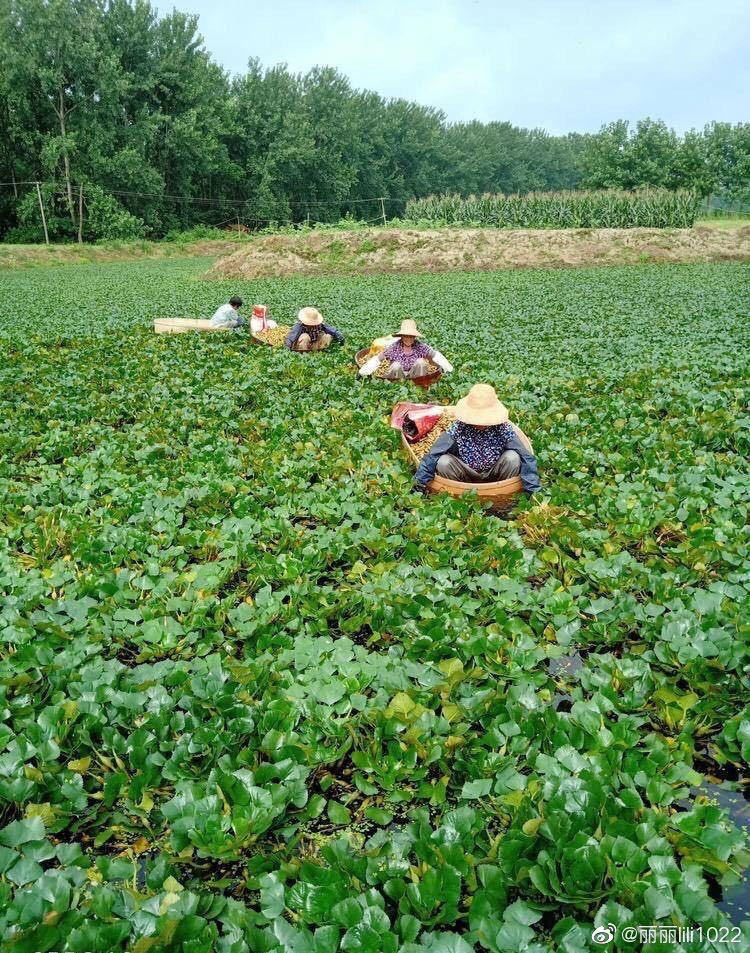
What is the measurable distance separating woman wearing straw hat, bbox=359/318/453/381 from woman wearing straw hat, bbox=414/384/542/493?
2.72m

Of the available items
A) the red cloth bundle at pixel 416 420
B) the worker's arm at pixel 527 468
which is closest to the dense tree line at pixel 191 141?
the red cloth bundle at pixel 416 420

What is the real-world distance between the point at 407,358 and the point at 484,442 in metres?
3.03

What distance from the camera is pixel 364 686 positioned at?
8.42ft

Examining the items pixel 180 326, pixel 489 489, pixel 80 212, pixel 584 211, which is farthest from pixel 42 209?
pixel 489 489

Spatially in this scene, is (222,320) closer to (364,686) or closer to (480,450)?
(480,450)

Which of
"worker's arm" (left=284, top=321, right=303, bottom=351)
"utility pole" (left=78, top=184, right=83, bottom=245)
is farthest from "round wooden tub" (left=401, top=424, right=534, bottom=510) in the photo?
"utility pole" (left=78, top=184, right=83, bottom=245)

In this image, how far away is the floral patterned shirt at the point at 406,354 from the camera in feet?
24.3

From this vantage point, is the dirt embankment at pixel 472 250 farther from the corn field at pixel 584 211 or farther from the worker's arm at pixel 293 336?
the worker's arm at pixel 293 336

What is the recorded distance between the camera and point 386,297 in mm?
15555

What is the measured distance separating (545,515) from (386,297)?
12.3m

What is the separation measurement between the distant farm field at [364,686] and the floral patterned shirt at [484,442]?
18.0 inches

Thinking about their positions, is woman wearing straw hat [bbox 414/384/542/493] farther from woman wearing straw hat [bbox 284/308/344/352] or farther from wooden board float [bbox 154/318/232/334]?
wooden board float [bbox 154/318/232/334]

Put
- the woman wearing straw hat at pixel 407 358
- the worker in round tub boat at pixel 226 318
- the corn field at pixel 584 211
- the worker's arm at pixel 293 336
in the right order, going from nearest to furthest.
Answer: the woman wearing straw hat at pixel 407 358 → the worker's arm at pixel 293 336 → the worker in round tub boat at pixel 226 318 → the corn field at pixel 584 211

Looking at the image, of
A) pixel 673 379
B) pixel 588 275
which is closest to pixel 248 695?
pixel 673 379
